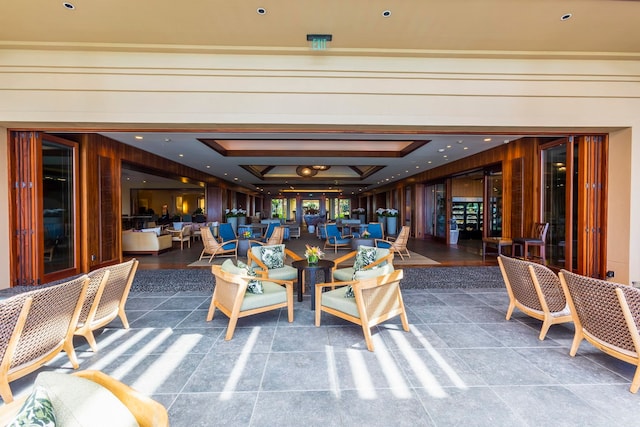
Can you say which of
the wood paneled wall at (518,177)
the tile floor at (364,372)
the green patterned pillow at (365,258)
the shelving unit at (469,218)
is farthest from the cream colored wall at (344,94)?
the shelving unit at (469,218)

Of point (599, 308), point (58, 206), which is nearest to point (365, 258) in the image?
point (599, 308)

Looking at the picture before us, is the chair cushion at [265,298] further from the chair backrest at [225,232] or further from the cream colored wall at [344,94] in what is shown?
the chair backrest at [225,232]

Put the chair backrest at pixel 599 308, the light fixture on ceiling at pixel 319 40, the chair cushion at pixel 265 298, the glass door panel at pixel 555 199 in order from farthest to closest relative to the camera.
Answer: the glass door panel at pixel 555 199 → the light fixture on ceiling at pixel 319 40 → the chair cushion at pixel 265 298 → the chair backrest at pixel 599 308

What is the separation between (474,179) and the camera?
1161 centimetres

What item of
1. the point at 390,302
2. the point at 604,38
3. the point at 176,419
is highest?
the point at 604,38

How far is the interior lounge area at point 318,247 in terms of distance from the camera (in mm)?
2115

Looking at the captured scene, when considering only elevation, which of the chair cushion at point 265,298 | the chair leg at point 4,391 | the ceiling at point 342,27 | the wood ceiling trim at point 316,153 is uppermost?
the ceiling at point 342,27

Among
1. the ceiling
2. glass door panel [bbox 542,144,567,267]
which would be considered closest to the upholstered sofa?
the ceiling

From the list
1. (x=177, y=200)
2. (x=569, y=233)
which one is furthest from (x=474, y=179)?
(x=177, y=200)

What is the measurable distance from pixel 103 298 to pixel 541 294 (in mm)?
4631

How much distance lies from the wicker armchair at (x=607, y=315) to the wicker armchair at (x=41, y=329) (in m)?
4.26

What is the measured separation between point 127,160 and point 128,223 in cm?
878

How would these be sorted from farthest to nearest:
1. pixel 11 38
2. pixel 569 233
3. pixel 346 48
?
pixel 569 233 → pixel 346 48 → pixel 11 38

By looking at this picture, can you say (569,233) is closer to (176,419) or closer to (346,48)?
(346,48)
